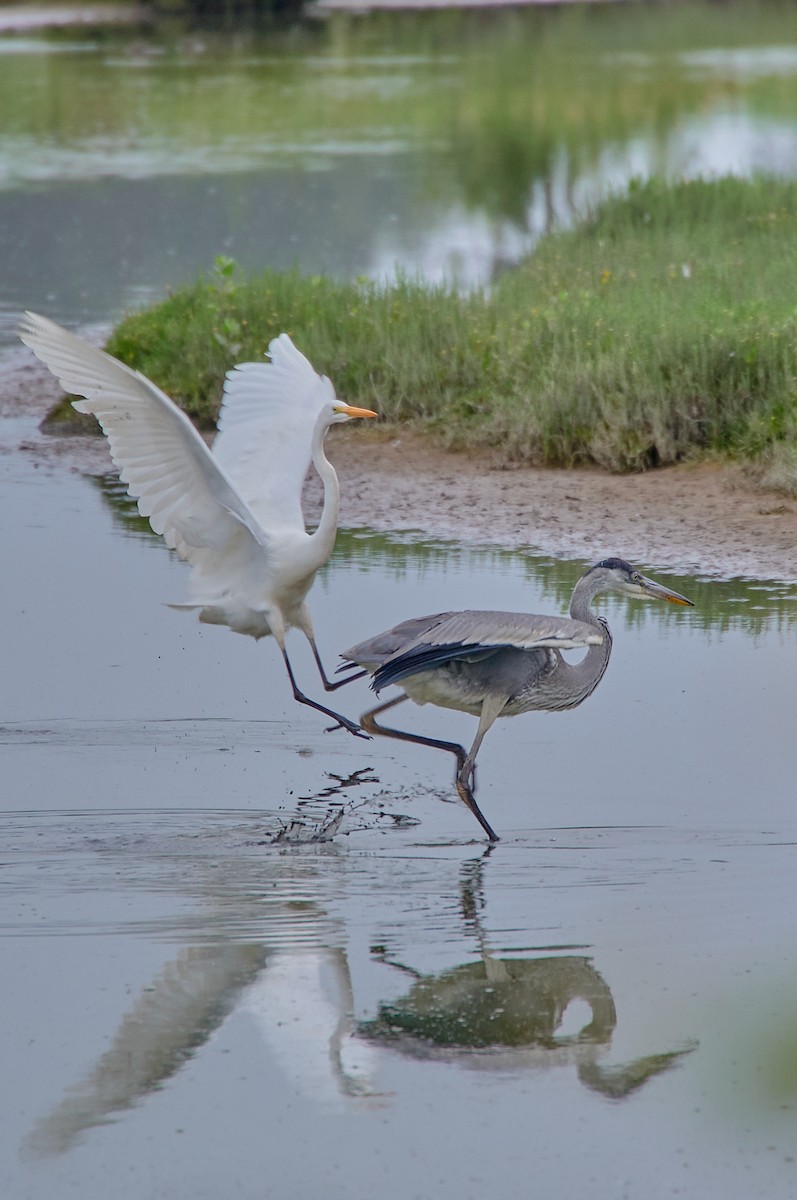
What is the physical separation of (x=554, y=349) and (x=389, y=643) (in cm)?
524

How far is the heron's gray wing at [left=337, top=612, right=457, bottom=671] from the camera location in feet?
20.2

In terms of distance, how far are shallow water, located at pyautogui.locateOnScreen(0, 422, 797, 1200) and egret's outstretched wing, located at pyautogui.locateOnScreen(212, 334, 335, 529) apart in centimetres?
82

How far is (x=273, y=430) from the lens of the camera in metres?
7.71

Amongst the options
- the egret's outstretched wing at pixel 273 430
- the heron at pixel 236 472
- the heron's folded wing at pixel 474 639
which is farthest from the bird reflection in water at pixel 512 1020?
the egret's outstretched wing at pixel 273 430

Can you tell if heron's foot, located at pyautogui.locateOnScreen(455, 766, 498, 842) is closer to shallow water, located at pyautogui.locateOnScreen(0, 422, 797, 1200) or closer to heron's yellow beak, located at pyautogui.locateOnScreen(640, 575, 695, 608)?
shallow water, located at pyautogui.locateOnScreen(0, 422, 797, 1200)

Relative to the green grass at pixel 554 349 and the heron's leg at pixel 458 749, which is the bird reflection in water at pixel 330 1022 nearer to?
the heron's leg at pixel 458 749

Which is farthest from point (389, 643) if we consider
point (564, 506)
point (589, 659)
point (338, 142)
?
point (338, 142)

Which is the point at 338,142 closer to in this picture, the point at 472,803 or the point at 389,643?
the point at 389,643

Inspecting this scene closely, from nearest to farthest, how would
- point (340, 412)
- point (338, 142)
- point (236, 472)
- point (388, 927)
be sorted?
point (388, 927) → point (340, 412) → point (236, 472) → point (338, 142)

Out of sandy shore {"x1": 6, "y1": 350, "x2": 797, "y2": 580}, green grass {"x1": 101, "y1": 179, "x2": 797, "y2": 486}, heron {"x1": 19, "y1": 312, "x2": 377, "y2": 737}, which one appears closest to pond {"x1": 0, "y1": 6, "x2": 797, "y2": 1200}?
sandy shore {"x1": 6, "y1": 350, "x2": 797, "y2": 580}

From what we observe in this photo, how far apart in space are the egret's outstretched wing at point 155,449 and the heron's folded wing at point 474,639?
3.34ft

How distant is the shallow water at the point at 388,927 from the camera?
13.4 ft

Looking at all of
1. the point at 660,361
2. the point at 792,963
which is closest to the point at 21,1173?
the point at 792,963

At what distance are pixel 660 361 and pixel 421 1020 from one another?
6650 millimetres
